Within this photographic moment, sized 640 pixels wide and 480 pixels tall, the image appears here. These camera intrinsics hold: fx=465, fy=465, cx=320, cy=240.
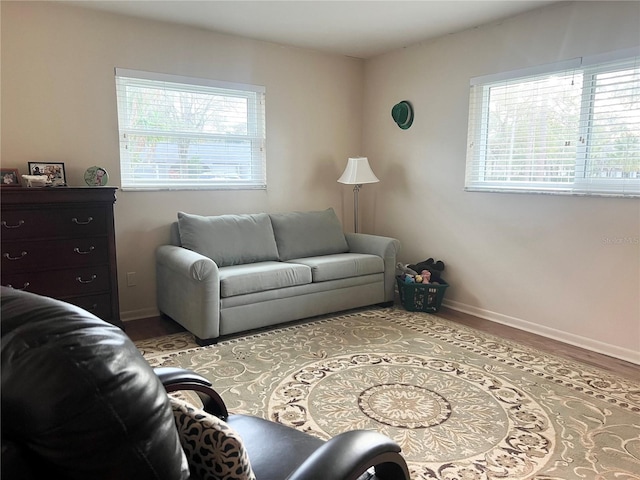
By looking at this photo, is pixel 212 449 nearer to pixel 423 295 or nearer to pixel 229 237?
pixel 229 237

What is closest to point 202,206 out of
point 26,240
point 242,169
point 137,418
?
point 242,169

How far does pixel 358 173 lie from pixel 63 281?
2692mm

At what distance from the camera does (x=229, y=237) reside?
3.83 meters

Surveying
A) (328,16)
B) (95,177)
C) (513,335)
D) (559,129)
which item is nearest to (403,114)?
(328,16)

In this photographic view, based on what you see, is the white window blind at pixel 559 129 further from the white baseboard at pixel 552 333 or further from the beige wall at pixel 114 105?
the beige wall at pixel 114 105

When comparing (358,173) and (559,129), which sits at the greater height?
(559,129)

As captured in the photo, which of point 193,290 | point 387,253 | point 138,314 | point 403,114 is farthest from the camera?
point 403,114

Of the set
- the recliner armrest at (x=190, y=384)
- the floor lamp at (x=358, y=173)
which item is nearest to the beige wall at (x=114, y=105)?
the floor lamp at (x=358, y=173)

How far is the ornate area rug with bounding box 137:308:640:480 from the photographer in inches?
79.8

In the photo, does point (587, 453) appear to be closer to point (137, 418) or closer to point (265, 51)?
point (137, 418)

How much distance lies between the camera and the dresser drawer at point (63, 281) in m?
3.03

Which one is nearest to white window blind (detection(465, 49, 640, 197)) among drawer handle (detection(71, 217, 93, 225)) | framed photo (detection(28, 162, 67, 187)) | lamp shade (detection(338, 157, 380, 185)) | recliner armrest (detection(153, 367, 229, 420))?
lamp shade (detection(338, 157, 380, 185))

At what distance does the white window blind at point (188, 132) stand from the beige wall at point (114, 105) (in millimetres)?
84

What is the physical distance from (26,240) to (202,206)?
1432 mm
